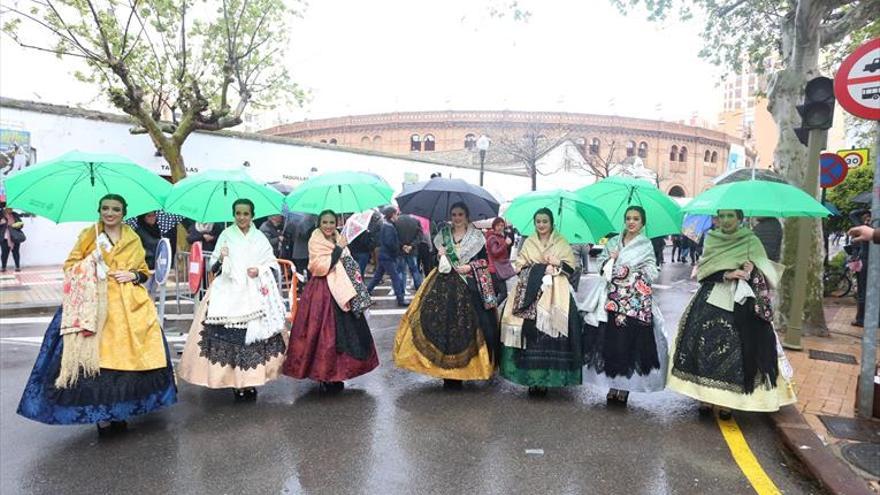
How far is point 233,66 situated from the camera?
43.6 ft

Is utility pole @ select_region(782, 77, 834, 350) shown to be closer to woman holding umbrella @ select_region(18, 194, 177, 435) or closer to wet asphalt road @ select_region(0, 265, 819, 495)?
wet asphalt road @ select_region(0, 265, 819, 495)

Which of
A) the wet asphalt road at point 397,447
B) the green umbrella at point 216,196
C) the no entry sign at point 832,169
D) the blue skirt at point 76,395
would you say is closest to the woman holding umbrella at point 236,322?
the green umbrella at point 216,196

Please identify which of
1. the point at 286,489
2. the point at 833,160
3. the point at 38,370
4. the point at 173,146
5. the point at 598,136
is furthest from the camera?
the point at 598,136

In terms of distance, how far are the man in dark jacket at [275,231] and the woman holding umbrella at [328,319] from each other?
14.5 feet

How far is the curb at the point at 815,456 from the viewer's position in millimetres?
3389

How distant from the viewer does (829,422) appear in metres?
4.44

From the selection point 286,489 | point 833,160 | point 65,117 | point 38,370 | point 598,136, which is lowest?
point 286,489

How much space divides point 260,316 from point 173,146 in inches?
378

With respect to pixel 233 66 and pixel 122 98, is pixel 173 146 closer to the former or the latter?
pixel 122 98

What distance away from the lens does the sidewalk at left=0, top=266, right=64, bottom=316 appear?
9.07 m

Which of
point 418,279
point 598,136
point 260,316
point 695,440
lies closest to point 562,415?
point 695,440

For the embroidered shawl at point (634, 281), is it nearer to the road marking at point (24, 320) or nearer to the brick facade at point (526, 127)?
the road marking at point (24, 320)

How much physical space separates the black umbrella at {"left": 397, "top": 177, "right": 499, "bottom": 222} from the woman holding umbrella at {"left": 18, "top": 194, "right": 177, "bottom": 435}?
2283 millimetres

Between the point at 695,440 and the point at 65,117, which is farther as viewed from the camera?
the point at 65,117
